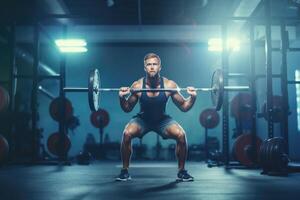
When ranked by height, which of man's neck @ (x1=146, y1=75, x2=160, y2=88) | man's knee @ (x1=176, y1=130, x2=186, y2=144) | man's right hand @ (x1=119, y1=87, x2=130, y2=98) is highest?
man's neck @ (x1=146, y1=75, x2=160, y2=88)

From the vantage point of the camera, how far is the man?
3.72 meters

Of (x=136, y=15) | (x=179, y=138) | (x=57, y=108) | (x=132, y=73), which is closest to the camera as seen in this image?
(x=179, y=138)

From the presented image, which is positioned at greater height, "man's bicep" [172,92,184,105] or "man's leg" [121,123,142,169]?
"man's bicep" [172,92,184,105]

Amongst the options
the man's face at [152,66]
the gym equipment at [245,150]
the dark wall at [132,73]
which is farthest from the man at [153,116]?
the dark wall at [132,73]

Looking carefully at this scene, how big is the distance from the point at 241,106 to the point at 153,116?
2.80m

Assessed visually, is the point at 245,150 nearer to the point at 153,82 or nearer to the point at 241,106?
the point at 241,106

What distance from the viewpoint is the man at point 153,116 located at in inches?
147

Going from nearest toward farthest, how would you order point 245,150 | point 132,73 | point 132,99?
point 132,99 → point 245,150 → point 132,73

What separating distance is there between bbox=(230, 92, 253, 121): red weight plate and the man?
2.54 m

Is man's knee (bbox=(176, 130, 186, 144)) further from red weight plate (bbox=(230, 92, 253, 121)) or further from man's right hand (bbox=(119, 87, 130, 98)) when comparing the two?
red weight plate (bbox=(230, 92, 253, 121))

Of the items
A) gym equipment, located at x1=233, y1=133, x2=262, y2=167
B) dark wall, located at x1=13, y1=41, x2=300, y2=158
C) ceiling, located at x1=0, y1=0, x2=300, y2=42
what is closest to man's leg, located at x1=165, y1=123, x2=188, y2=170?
gym equipment, located at x1=233, y1=133, x2=262, y2=167

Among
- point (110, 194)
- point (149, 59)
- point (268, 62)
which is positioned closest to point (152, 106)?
point (149, 59)

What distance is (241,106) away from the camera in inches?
245

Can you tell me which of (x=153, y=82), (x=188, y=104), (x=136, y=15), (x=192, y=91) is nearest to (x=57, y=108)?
(x=136, y=15)
